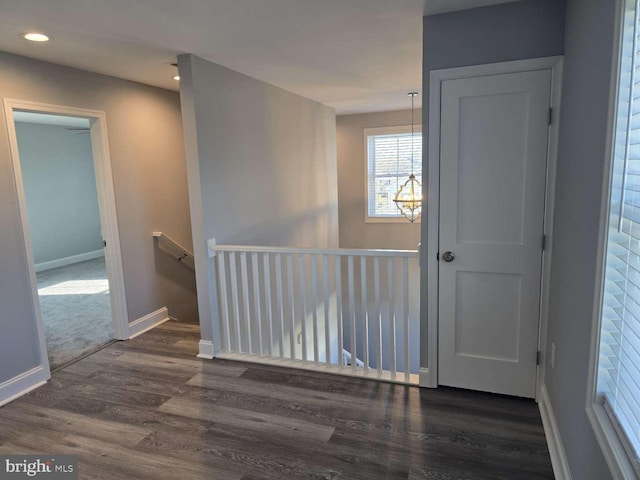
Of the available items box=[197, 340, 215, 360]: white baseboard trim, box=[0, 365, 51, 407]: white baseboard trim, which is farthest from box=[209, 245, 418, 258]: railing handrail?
box=[0, 365, 51, 407]: white baseboard trim

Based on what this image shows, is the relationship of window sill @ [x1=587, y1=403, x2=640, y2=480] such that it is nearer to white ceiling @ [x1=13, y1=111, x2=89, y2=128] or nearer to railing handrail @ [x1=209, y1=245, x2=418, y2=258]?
railing handrail @ [x1=209, y1=245, x2=418, y2=258]

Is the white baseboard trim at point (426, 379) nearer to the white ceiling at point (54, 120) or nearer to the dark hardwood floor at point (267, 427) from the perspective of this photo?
the dark hardwood floor at point (267, 427)

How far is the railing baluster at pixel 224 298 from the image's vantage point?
3.34 meters

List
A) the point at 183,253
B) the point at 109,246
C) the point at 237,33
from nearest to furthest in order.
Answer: the point at 237,33 → the point at 109,246 → the point at 183,253

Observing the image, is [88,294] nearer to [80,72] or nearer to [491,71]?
[80,72]

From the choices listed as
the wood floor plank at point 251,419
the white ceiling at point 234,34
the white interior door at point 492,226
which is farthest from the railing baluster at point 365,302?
the white ceiling at point 234,34

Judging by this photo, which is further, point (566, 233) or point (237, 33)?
point (237, 33)

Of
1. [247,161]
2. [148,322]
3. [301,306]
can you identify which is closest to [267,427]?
[301,306]

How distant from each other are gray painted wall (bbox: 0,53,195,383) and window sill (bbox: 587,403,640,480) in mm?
3433

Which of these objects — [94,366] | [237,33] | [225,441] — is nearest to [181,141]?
[237,33]

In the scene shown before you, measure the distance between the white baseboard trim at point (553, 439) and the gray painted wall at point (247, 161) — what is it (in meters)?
2.45

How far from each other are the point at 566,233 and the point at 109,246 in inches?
141

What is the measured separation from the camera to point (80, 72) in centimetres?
335

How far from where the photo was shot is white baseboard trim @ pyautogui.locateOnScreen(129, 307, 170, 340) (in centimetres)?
392
